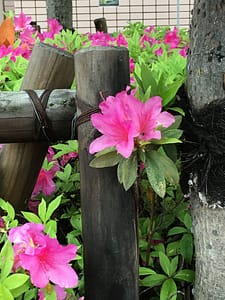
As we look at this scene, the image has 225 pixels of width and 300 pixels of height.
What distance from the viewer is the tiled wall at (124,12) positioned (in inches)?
312

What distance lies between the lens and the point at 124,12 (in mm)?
7977

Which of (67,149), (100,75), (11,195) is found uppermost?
(100,75)

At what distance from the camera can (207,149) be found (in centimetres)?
127

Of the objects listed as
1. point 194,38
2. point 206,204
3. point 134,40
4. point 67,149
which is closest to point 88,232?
point 206,204

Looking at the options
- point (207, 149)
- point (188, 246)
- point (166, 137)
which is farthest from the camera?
point (188, 246)

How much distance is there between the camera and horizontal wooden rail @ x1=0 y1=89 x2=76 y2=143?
4.38ft

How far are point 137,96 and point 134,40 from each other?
5.23ft

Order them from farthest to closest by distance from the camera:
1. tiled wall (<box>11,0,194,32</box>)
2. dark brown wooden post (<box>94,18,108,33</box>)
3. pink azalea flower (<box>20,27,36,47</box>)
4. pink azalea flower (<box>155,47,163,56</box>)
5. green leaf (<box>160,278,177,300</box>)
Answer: tiled wall (<box>11,0,194,32</box>), dark brown wooden post (<box>94,18,108,33</box>), pink azalea flower (<box>20,27,36,47</box>), pink azalea flower (<box>155,47,163,56</box>), green leaf (<box>160,278,177,300</box>)

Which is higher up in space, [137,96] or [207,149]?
[137,96]

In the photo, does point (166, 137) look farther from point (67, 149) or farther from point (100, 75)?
point (67, 149)

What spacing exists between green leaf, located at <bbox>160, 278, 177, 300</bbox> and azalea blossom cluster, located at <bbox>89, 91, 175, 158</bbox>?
16.2 inches

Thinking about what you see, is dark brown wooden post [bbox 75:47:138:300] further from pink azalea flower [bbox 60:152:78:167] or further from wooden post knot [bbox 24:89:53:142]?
pink azalea flower [bbox 60:152:78:167]

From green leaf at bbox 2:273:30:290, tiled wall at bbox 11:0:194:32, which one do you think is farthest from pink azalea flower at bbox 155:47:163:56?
tiled wall at bbox 11:0:194:32

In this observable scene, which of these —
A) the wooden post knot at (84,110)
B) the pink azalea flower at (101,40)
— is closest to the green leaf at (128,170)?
the wooden post knot at (84,110)
